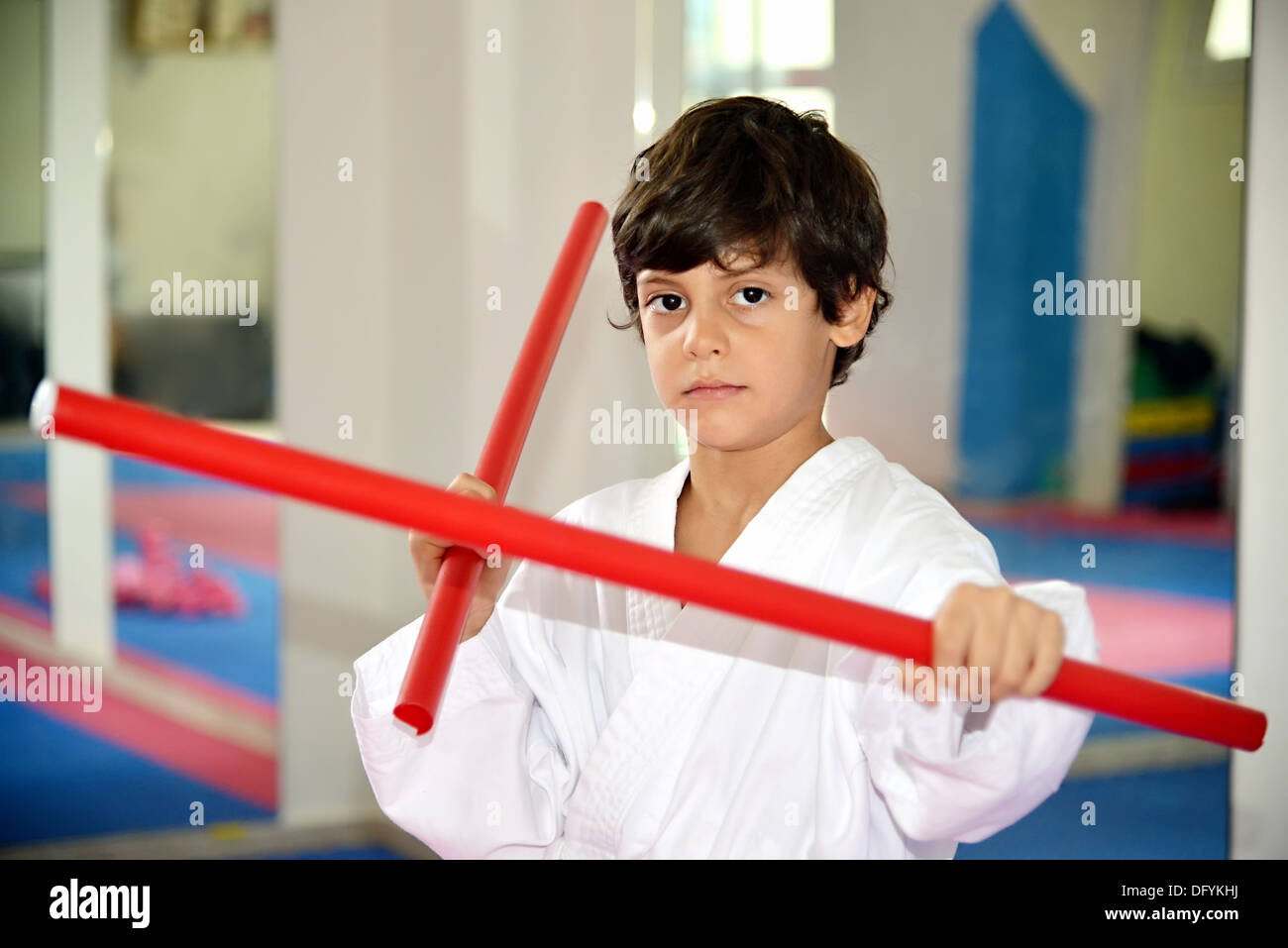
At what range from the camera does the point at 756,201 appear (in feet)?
2.72

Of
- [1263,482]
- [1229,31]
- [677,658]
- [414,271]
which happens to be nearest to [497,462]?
[677,658]

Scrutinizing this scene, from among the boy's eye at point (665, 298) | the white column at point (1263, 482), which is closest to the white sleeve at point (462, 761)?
the boy's eye at point (665, 298)

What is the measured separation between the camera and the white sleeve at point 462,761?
82cm

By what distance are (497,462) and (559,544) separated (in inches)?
8.0

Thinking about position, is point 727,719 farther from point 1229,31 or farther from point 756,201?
point 1229,31

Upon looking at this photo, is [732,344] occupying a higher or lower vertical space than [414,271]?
lower

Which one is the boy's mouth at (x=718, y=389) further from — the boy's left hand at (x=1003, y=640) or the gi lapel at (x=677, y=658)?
the boy's left hand at (x=1003, y=640)

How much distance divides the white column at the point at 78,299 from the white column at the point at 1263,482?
1.42 metres

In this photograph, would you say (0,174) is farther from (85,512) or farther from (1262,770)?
(1262,770)

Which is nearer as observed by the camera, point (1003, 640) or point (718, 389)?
point (1003, 640)

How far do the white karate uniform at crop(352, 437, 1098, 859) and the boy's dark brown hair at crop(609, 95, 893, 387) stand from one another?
0.45ft

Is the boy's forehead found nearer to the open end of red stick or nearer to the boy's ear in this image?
the boy's ear

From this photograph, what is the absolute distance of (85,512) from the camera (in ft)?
5.61
